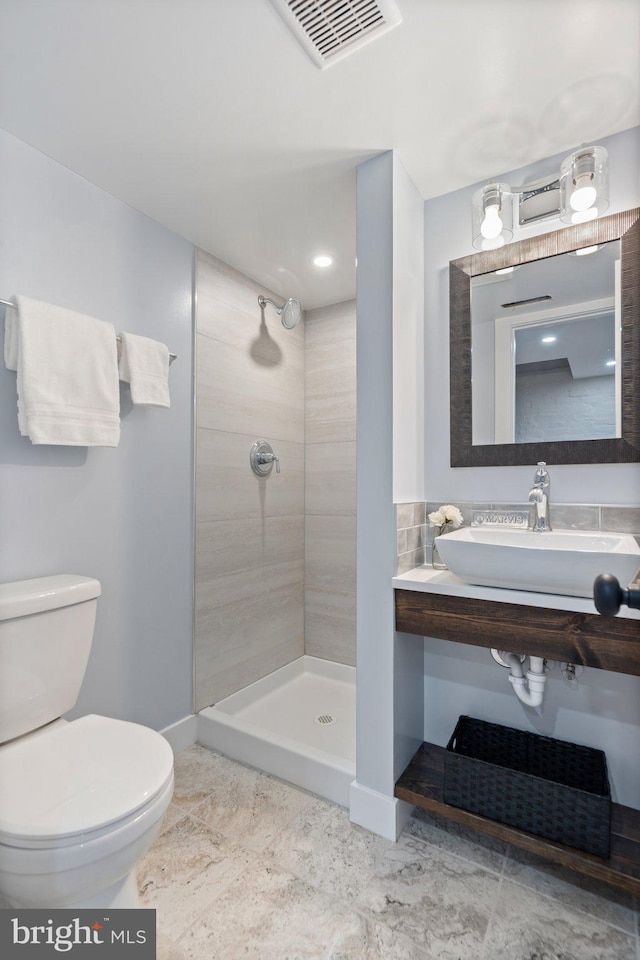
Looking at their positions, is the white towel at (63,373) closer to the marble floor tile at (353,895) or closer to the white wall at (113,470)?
the white wall at (113,470)

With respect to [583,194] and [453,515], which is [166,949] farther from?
[583,194]

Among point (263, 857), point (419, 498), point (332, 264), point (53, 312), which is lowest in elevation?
point (263, 857)

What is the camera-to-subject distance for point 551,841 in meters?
1.30

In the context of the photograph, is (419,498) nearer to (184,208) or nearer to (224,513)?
(224,513)

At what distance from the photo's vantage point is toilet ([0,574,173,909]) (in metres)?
0.95

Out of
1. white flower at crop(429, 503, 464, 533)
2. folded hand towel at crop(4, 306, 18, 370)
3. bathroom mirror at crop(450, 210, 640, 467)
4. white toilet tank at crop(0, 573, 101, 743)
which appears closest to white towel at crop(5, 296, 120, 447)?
folded hand towel at crop(4, 306, 18, 370)

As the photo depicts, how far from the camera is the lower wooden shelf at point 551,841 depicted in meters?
1.21

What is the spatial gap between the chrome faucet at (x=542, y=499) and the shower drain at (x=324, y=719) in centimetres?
145


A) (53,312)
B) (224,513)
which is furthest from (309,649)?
(53,312)

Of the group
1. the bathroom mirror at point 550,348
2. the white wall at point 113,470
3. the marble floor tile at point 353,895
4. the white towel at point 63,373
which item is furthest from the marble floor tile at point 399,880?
the white towel at point 63,373

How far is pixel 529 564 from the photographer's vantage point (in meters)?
1.23

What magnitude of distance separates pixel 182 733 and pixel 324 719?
27.4 inches

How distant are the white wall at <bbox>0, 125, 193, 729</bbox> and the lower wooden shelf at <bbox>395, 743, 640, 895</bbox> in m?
1.06

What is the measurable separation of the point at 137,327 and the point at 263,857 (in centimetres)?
193
